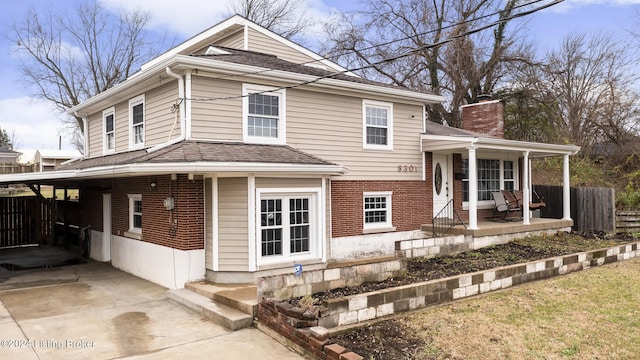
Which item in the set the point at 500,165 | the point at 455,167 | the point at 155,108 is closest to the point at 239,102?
the point at 155,108

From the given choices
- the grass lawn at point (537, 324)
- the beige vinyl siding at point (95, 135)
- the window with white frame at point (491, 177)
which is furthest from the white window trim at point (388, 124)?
the beige vinyl siding at point (95, 135)

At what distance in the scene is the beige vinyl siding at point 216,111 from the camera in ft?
31.1

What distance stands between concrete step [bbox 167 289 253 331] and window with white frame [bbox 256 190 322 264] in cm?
157

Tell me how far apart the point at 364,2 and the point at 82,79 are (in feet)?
68.1

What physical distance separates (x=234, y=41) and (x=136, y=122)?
12.2 feet

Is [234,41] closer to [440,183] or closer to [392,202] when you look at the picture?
[392,202]

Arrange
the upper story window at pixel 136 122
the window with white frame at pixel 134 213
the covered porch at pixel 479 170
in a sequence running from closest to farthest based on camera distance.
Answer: the window with white frame at pixel 134 213, the upper story window at pixel 136 122, the covered porch at pixel 479 170

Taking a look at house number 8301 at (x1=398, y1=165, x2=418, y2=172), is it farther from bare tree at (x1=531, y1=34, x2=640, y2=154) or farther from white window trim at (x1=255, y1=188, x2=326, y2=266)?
bare tree at (x1=531, y1=34, x2=640, y2=154)

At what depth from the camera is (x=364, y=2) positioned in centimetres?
2966

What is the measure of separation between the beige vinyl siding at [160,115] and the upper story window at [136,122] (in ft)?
1.05

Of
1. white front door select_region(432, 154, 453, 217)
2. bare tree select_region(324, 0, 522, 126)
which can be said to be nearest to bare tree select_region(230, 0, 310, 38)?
bare tree select_region(324, 0, 522, 126)

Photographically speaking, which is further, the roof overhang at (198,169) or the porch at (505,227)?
the porch at (505,227)

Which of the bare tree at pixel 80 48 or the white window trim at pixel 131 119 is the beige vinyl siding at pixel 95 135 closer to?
the white window trim at pixel 131 119

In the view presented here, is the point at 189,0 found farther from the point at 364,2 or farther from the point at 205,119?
the point at 205,119
